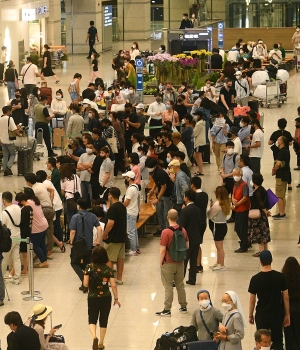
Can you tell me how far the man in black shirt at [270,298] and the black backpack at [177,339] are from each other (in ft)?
2.44

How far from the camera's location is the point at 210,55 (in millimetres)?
32969

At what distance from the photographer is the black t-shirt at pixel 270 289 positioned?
1029 cm

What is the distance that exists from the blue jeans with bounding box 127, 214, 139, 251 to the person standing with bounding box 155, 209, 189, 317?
2.43 metres

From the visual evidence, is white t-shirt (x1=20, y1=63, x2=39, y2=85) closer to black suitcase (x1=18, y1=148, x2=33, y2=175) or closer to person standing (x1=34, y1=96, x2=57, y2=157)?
person standing (x1=34, y1=96, x2=57, y2=157)

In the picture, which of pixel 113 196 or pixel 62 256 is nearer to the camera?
pixel 113 196

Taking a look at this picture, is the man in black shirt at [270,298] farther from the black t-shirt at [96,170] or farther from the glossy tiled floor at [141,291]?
the black t-shirt at [96,170]

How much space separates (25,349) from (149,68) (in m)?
24.4

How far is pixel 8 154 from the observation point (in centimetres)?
2047

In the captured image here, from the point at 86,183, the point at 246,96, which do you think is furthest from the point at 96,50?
the point at 86,183

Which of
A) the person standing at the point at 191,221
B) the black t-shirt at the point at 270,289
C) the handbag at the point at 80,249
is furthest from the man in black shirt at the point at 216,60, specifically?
the black t-shirt at the point at 270,289

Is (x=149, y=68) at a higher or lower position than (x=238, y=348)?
higher

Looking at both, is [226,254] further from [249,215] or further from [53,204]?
[53,204]

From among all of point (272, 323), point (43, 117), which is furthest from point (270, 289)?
point (43, 117)

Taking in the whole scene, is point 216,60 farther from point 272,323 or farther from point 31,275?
point 272,323
